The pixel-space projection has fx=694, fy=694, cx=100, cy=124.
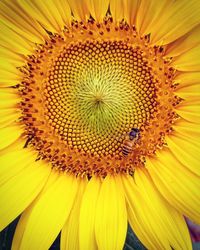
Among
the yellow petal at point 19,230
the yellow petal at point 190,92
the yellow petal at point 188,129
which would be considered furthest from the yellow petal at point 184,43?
the yellow petal at point 19,230

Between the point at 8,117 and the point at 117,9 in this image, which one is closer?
the point at 117,9

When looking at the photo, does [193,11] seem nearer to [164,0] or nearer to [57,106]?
[164,0]

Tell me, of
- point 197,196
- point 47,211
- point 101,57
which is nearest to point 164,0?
point 101,57

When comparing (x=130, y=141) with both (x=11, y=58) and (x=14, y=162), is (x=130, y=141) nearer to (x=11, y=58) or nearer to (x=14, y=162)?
(x=14, y=162)

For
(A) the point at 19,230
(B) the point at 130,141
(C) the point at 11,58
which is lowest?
(A) the point at 19,230

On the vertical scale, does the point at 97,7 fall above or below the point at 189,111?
above

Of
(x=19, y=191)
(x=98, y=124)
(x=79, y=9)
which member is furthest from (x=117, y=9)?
(x=19, y=191)

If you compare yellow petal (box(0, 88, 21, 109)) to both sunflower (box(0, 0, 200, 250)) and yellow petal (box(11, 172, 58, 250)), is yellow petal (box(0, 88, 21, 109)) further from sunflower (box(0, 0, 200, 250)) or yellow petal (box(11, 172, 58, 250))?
yellow petal (box(11, 172, 58, 250))
